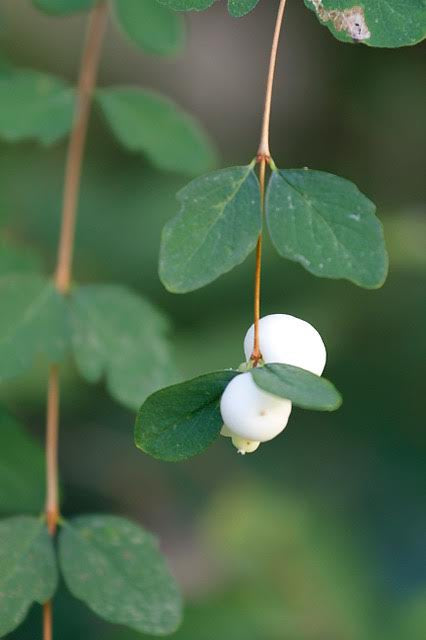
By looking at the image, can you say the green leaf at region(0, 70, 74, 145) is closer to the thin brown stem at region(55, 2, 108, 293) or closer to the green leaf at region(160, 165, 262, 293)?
the thin brown stem at region(55, 2, 108, 293)

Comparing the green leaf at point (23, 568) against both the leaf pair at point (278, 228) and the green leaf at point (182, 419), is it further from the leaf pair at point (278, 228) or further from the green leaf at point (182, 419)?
the leaf pair at point (278, 228)

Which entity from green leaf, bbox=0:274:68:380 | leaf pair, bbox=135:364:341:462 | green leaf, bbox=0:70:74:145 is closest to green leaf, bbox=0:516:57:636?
green leaf, bbox=0:274:68:380

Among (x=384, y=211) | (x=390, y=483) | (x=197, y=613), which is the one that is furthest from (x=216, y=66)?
(x=197, y=613)

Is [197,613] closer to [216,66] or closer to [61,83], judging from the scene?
[61,83]

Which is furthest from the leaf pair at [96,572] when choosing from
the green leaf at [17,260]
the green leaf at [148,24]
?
the green leaf at [148,24]

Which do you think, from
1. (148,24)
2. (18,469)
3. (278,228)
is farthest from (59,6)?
(278,228)

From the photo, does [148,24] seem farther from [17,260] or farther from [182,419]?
[182,419]

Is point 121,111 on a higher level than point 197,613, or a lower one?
higher
